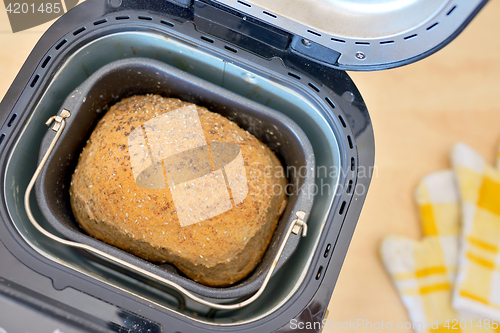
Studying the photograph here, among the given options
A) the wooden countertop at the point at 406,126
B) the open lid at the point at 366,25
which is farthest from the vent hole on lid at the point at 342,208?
the wooden countertop at the point at 406,126

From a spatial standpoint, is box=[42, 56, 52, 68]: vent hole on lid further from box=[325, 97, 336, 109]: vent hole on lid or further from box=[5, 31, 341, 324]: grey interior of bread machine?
box=[325, 97, 336, 109]: vent hole on lid

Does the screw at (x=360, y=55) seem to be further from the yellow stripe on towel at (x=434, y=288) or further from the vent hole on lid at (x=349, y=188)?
the yellow stripe on towel at (x=434, y=288)

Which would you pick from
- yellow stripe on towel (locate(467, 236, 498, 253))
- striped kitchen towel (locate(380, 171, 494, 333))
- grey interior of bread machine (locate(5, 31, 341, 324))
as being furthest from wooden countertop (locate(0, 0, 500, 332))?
grey interior of bread machine (locate(5, 31, 341, 324))

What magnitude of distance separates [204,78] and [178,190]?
31 cm

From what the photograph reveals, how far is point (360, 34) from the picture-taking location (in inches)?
28.3

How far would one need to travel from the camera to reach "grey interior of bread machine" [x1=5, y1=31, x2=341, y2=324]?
0.78 meters

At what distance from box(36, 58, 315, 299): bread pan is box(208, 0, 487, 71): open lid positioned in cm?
21

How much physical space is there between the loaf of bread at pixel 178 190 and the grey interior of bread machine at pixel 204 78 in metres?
0.09

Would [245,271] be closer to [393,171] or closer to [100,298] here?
[100,298]

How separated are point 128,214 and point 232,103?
366mm

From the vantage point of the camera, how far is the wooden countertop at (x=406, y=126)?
47.4 inches

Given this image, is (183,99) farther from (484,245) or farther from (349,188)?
(484,245)

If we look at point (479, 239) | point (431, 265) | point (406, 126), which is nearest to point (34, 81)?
point (406, 126)

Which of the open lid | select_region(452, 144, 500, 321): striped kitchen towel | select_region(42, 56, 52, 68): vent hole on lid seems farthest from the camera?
select_region(452, 144, 500, 321): striped kitchen towel
